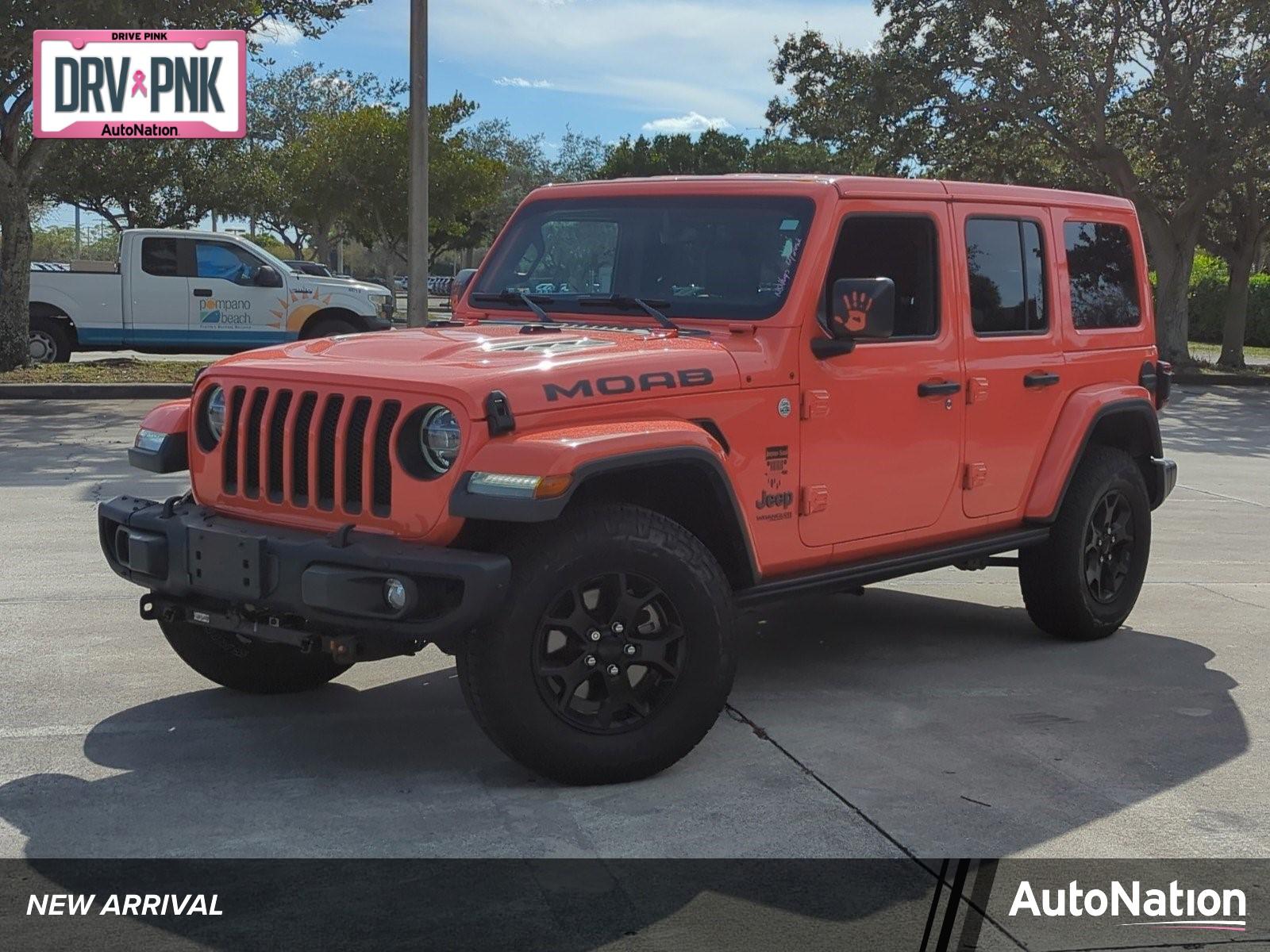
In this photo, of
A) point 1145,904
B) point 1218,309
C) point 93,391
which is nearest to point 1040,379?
point 1145,904

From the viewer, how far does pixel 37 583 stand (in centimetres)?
740

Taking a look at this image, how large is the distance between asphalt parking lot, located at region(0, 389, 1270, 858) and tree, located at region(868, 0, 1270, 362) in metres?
19.3

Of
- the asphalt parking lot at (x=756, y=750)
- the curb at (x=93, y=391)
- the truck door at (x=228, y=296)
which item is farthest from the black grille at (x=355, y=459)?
the truck door at (x=228, y=296)

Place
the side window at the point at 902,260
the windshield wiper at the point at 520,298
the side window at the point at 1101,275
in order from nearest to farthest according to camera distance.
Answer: the side window at the point at 902,260 → the windshield wiper at the point at 520,298 → the side window at the point at 1101,275

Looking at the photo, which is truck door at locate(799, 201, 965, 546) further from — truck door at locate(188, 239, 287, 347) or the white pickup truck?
truck door at locate(188, 239, 287, 347)

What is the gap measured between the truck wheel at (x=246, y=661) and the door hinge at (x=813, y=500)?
1.70 metres

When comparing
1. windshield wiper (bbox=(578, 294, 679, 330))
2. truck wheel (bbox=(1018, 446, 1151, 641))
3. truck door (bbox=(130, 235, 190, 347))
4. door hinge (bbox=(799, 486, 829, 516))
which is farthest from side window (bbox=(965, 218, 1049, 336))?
truck door (bbox=(130, 235, 190, 347))

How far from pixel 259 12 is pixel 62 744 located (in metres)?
16.3

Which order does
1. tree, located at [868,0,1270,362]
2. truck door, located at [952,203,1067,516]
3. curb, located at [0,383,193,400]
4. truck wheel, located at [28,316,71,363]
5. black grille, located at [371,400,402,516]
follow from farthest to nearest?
tree, located at [868,0,1270,362] < truck wheel, located at [28,316,71,363] < curb, located at [0,383,193,400] < truck door, located at [952,203,1067,516] < black grille, located at [371,400,402,516]

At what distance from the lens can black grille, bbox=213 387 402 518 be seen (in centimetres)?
456

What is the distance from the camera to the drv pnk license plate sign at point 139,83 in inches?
711

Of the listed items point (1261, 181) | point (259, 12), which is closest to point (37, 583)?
point (259, 12)

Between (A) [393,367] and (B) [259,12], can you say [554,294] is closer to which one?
(A) [393,367]

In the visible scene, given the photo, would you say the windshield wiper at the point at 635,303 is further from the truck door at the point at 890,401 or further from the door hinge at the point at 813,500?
the door hinge at the point at 813,500
